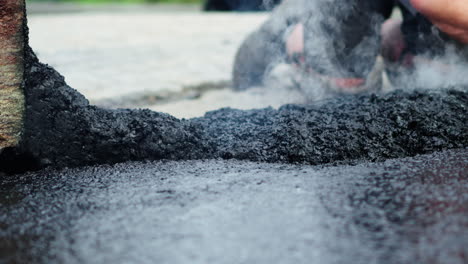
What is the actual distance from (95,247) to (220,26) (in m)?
6.76

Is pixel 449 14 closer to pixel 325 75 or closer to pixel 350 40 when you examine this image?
pixel 350 40

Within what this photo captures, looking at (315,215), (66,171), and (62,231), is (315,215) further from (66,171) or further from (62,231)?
(66,171)

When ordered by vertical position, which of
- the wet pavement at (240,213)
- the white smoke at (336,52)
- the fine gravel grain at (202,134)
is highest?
the white smoke at (336,52)

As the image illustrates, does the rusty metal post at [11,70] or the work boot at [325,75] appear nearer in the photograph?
the rusty metal post at [11,70]

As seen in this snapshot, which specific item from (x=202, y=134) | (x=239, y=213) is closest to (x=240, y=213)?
(x=239, y=213)

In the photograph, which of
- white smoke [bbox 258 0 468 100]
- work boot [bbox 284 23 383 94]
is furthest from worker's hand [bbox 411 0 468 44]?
work boot [bbox 284 23 383 94]

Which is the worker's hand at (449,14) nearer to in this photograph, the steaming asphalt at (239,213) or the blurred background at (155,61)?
the steaming asphalt at (239,213)

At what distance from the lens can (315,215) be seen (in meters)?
1.24

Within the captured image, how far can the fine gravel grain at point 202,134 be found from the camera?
1.71 meters

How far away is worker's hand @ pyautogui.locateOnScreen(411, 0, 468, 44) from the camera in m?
2.24

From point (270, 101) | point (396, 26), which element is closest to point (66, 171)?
point (270, 101)

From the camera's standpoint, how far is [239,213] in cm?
128

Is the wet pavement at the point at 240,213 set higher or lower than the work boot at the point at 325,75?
lower

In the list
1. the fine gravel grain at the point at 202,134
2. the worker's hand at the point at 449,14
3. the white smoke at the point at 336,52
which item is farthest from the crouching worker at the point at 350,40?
the fine gravel grain at the point at 202,134
